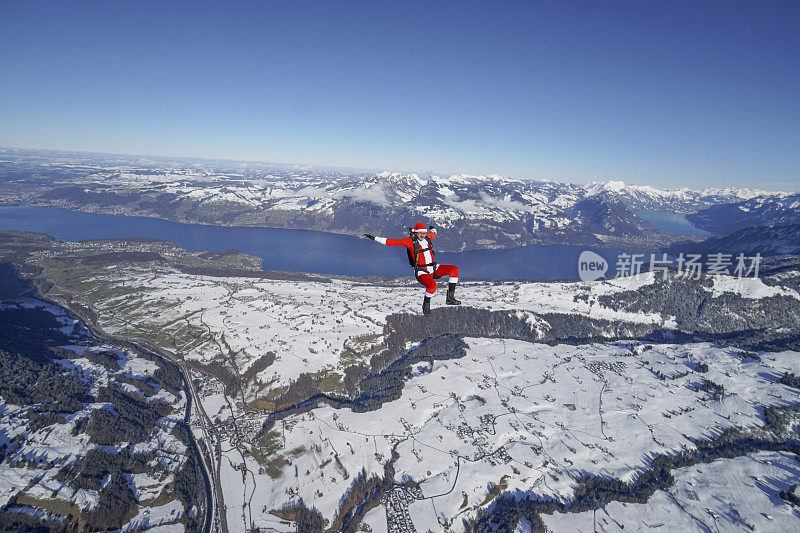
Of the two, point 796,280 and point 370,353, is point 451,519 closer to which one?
point 370,353

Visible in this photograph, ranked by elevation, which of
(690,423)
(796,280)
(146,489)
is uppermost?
(796,280)

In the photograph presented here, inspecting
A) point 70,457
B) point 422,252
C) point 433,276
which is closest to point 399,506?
point 433,276

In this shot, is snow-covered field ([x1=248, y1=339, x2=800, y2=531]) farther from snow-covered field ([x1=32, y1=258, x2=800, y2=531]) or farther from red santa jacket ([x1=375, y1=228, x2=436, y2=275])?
red santa jacket ([x1=375, y1=228, x2=436, y2=275])

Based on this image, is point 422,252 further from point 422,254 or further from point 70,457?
point 70,457

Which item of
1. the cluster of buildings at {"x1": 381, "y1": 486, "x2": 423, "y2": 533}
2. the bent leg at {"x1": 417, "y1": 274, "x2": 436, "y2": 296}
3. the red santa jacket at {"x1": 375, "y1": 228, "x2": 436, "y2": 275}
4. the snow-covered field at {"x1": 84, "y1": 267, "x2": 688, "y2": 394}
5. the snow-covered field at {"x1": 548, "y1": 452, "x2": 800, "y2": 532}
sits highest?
the red santa jacket at {"x1": 375, "y1": 228, "x2": 436, "y2": 275}

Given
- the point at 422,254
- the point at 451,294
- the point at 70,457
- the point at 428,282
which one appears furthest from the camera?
the point at 70,457

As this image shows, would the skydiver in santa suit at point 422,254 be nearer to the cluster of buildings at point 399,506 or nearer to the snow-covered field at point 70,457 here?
the cluster of buildings at point 399,506

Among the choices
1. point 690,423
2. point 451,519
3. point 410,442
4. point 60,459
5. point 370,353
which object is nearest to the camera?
point 451,519

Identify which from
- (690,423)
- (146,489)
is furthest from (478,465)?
(146,489)

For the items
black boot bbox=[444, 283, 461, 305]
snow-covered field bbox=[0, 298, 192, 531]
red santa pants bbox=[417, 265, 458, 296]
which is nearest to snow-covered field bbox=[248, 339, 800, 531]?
snow-covered field bbox=[0, 298, 192, 531]

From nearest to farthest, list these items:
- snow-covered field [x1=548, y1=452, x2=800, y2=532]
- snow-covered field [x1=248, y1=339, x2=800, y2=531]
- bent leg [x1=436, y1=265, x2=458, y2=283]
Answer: bent leg [x1=436, y1=265, x2=458, y2=283]
snow-covered field [x1=548, y1=452, x2=800, y2=532]
snow-covered field [x1=248, y1=339, x2=800, y2=531]

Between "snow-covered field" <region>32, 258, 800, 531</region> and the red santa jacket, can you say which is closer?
the red santa jacket
